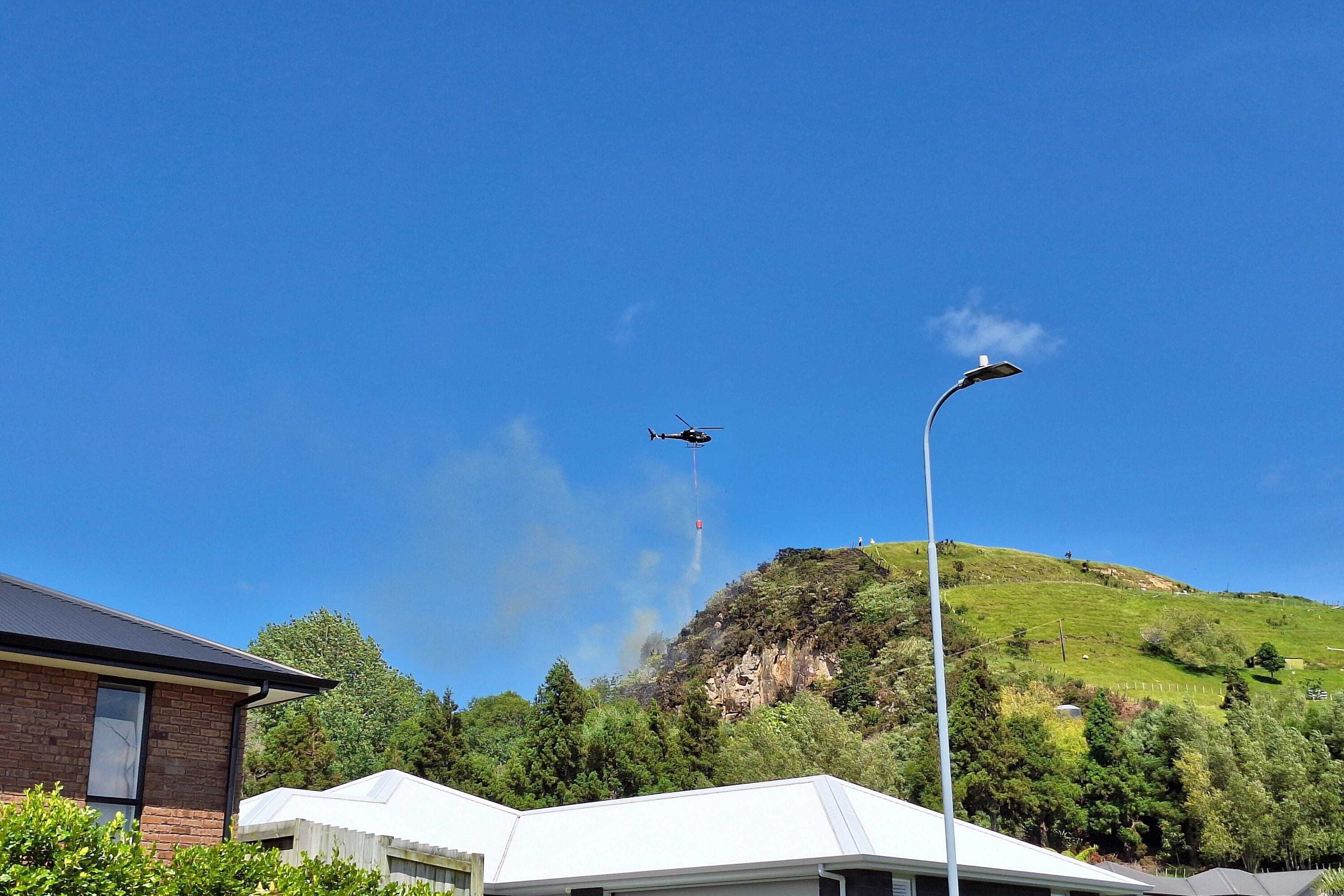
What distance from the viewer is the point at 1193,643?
353ft

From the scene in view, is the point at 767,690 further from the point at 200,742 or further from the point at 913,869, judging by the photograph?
the point at 200,742

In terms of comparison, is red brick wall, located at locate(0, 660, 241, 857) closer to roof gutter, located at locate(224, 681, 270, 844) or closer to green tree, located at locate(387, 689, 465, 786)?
A: roof gutter, located at locate(224, 681, 270, 844)

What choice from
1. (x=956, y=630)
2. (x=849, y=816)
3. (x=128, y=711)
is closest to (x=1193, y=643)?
(x=956, y=630)

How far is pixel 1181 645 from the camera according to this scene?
108 m

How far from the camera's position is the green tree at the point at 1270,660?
327ft

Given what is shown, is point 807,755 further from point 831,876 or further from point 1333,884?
point 831,876

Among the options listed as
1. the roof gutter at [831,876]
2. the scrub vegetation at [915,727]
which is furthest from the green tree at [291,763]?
the roof gutter at [831,876]

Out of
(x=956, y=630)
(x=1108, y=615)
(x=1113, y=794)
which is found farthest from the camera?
(x=1108, y=615)

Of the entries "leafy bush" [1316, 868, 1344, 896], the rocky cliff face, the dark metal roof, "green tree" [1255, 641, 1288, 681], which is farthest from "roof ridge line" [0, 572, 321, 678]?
"green tree" [1255, 641, 1288, 681]

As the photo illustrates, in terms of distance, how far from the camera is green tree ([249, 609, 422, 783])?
254 feet

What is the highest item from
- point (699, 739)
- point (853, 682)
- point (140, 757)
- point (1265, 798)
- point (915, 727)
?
point (853, 682)

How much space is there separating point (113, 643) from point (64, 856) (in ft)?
17.0

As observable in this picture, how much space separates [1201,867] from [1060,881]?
3770cm

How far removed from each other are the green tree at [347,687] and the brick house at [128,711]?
59072 mm
